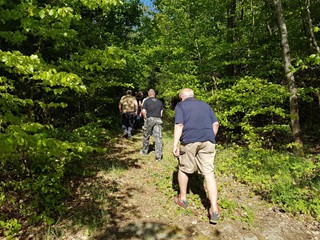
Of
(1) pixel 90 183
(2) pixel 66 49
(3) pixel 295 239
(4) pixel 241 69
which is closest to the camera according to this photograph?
(3) pixel 295 239

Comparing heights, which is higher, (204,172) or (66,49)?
(66,49)

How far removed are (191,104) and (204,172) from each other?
4.09 feet

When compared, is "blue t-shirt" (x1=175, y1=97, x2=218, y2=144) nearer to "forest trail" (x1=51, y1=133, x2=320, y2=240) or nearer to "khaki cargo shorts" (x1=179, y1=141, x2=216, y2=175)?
"khaki cargo shorts" (x1=179, y1=141, x2=216, y2=175)

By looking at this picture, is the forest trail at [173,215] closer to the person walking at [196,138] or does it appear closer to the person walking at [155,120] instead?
the person walking at [196,138]

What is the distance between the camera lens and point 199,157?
15.3 ft

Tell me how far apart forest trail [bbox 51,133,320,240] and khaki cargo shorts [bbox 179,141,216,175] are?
0.86 m

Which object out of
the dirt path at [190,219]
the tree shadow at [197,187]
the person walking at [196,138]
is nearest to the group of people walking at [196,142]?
the person walking at [196,138]

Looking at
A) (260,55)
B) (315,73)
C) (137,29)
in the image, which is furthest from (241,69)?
(137,29)

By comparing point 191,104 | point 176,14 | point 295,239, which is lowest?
point 295,239

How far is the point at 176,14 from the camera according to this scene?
31.4 ft

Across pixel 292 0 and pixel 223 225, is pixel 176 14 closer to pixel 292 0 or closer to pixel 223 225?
pixel 292 0

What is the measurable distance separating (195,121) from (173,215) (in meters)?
1.78

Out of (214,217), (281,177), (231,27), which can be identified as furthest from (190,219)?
(231,27)

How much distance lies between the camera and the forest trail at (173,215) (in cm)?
424
